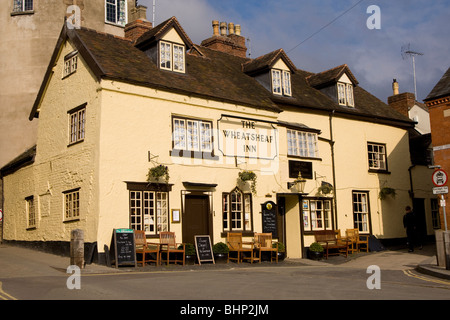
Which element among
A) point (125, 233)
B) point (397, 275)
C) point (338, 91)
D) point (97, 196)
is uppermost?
point (338, 91)

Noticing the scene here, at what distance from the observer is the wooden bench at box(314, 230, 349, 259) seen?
2206 cm

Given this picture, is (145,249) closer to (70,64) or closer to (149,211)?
(149,211)

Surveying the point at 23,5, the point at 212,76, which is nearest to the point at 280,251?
the point at 212,76

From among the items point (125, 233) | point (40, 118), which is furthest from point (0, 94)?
point (125, 233)

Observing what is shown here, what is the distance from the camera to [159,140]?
18844mm

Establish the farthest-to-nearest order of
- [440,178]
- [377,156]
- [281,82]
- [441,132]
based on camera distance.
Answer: [377,156] → [281,82] → [441,132] → [440,178]

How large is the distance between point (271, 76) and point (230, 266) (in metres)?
9.74

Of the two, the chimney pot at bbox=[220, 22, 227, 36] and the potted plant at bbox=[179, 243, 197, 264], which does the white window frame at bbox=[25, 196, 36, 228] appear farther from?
the chimney pot at bbox=[220, 22, 227, 36]

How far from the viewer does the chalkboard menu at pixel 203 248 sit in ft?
59.6

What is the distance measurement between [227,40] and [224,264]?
14165 mm

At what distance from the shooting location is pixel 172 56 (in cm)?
2083

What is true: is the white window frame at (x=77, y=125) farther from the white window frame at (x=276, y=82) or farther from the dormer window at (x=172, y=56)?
the white window frame at (x=276, y=82)

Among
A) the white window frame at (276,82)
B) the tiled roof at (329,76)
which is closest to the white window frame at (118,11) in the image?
the white window frame at (276,82)
